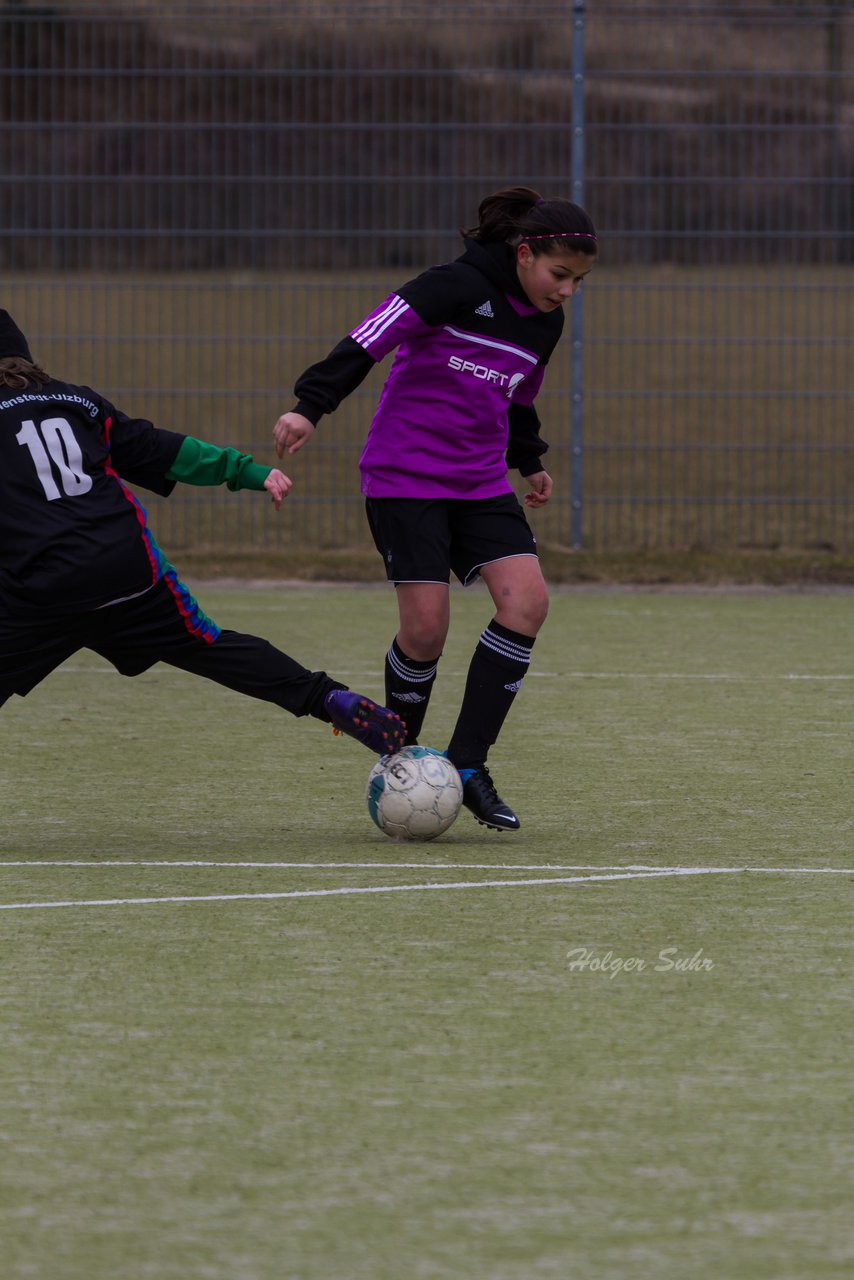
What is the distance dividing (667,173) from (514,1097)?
9.79 m

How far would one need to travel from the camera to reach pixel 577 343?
13031 mm

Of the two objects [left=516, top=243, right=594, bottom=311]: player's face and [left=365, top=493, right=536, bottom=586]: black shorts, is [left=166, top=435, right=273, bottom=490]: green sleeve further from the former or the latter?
[left=516, top=243, right=594, bottom=311]: player's face

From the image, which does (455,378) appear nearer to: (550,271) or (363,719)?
(550,271)

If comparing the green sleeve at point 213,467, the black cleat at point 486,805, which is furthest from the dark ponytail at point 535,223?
the black cleat at point 486,805

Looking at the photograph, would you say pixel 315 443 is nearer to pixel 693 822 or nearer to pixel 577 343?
pixel 577 343

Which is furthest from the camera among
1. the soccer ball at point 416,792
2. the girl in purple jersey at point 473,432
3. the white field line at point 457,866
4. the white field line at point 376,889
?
the girl in purple jersey at point 473,432

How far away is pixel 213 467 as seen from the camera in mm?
5605

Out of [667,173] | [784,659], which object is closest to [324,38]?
[667,173]

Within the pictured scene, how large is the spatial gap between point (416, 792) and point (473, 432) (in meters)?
1.04

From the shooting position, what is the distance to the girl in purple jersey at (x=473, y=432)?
5941mm

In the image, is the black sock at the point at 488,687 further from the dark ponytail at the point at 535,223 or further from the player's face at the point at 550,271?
the dark ponytail at the point at 535,223

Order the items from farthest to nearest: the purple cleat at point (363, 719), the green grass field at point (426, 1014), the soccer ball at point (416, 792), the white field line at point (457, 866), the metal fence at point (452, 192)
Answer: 1. the metal fence at point (452, 192)
2. the soccer ball at point (416, 792)
3. the purple cleat at point (363, 719)
4. the white field line at point (457, 866)
5. the green grass field at point (426, 1014)

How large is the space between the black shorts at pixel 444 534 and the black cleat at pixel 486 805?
56 centimetres

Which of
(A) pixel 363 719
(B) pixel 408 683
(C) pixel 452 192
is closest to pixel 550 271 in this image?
(B) pixel 408 683
